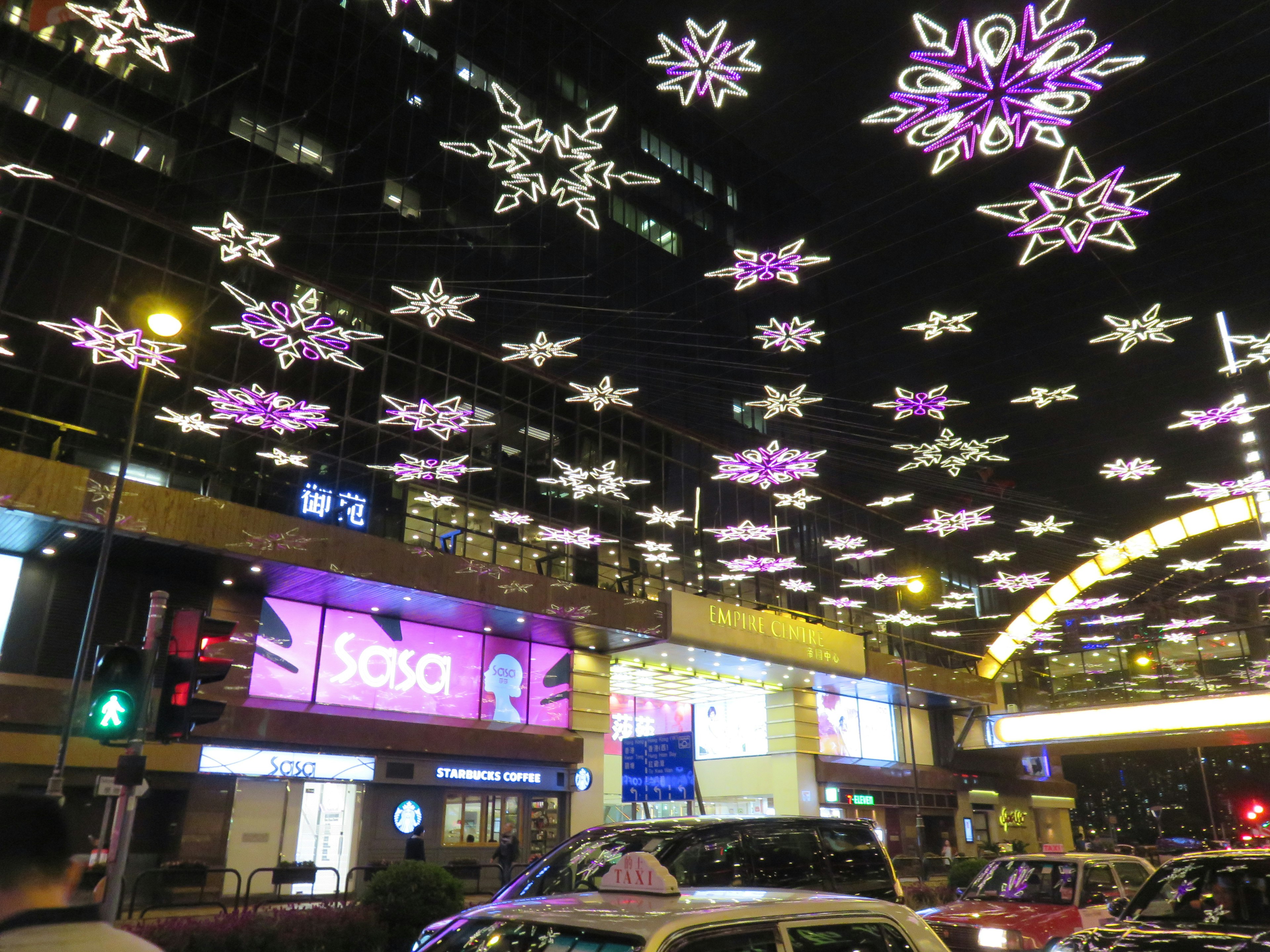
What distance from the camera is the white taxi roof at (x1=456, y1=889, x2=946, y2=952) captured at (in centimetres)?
363

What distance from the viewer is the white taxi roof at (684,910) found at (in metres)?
3.63

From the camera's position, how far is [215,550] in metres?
18.0

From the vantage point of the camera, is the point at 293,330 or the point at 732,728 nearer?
the point at 293,330

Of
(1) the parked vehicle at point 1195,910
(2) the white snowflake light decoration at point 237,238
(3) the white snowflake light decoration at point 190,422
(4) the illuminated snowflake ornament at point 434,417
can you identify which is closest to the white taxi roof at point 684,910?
(1) the parked vehicle at point 1195,910

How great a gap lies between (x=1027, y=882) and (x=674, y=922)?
9389 mm

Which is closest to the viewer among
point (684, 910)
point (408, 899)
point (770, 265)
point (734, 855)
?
point (684, 910)

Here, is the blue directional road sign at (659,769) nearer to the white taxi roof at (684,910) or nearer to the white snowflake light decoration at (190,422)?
the white taxi roof at (684,910)

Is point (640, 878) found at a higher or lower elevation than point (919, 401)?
lower

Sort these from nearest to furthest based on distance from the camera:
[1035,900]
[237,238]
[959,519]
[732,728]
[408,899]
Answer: [1035,900] → [408,899] → [237,238] → [959,519] → [732,728]

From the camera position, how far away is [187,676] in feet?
29.2

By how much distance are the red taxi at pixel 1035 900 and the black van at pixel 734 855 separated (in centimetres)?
143

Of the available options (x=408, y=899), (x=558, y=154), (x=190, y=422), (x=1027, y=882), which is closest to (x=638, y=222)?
(x=190, y=422)

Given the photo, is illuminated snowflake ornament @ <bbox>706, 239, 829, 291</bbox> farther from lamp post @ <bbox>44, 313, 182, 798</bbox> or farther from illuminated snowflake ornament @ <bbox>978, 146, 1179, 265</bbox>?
lamp post @ <bbox>44, 313, 182, 798</bbox>

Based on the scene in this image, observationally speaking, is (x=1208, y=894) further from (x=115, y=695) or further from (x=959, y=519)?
(x=959, y=519)
